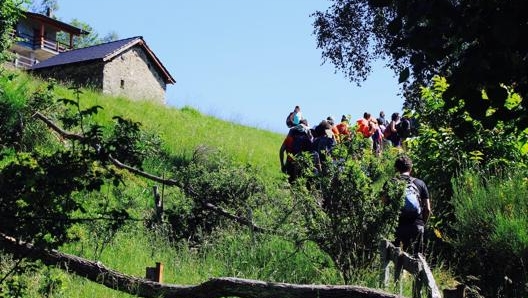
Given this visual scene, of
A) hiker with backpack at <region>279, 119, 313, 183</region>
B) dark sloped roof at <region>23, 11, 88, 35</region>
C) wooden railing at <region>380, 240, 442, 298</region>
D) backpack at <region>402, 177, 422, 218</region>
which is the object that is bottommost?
wooden railing at <region>380, 240, 442, 298</region>

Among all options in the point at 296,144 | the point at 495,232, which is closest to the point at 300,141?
the point at 296,144

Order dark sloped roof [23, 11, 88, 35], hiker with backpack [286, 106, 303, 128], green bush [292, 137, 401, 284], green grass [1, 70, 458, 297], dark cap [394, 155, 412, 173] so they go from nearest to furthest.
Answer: green grass [1, 70, 458, 297] → green bush [292, 137, 401, 284] → dark cap [394, 155, 412, 173] → hiker with backpack [286, 106, 303, 128] → dark sloped roof [23, 11, 88, 35]

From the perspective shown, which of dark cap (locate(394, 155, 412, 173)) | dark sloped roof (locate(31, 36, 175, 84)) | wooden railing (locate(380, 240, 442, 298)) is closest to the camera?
wooden railing (locate(380, 240, 442, 298))

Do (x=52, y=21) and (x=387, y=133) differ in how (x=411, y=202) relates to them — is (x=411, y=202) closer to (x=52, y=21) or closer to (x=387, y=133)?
(x=387, y=133)

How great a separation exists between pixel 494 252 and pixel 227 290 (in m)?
3.69

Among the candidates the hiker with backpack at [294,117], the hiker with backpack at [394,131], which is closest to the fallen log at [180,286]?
the hiker with backpack at [294,117]

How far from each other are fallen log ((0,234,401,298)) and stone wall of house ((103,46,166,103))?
33.4 m

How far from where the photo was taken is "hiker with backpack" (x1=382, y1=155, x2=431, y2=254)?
8102 mm

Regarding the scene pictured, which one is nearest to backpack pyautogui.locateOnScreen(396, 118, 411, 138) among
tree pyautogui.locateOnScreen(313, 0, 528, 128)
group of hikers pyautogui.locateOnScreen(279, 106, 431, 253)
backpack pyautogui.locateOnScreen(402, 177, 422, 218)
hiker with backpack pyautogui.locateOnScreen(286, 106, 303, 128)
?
group of hikers pyautogui.locateOnScreen(279, 106, 431, 253)

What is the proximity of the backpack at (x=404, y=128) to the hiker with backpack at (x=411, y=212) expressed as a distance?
9.17m

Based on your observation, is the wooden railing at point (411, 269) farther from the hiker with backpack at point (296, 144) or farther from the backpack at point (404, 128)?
the backpack at point (404, 128)

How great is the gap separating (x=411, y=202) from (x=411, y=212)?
115 mm

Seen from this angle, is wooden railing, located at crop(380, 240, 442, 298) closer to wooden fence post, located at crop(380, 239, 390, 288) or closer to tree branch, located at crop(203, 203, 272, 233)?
wooden fence post, located at crop(380, 239, 390, 288)

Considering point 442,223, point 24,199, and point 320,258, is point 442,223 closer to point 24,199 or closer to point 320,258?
point 320,258
